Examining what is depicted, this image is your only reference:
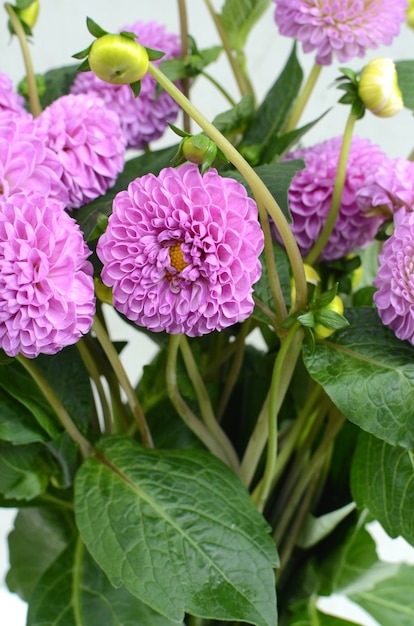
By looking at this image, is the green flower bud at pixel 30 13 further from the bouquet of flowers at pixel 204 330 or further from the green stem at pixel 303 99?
the green stem at pixel 303 99

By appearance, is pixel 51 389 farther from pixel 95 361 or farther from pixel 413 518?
pixel 413 518

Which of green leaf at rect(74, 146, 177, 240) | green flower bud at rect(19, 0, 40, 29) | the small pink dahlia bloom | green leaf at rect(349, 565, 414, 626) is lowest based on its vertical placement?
green leaf at rect(349, 565, 414, 626)

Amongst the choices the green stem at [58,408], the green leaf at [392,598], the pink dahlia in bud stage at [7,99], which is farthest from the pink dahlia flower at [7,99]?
the green leaf at [392,598]

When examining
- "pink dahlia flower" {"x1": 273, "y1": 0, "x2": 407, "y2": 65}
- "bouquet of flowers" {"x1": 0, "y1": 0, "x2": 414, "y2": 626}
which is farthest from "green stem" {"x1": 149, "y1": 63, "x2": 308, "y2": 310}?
"pink dahlia flower" {"x1": 273, "y1": 0, "x2": 407, "y2": 65}

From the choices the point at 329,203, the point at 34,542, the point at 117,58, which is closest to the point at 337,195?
the point at 329,203

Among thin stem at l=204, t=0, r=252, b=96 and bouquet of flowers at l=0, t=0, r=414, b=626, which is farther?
thin stem at l=204, t=0, r=252, b=96

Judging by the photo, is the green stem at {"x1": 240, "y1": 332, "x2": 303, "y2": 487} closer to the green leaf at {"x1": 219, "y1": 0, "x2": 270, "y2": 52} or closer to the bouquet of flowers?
the bouquet of flowers

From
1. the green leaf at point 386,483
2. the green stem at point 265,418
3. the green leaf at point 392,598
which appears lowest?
the green leaf at point 392,598
